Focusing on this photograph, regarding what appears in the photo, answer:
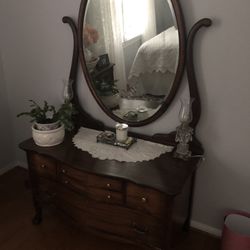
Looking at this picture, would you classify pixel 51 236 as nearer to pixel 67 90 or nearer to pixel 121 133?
pixel 121 133

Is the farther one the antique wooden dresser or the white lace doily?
the white lace doily

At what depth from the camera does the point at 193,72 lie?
1.56m

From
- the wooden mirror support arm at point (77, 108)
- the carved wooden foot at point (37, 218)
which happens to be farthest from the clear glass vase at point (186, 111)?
the carved wooden foot at point (37, 218)

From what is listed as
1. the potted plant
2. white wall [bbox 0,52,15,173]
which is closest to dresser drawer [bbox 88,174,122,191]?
the potted plant

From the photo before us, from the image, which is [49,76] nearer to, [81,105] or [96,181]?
[81,105]

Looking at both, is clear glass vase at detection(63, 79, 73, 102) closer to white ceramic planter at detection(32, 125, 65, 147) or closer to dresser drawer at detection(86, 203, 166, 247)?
white ceramic planter at detection(32, 125, 65, 147)

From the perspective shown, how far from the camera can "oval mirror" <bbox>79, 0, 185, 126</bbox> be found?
155 cm

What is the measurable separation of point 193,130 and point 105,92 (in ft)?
1.99

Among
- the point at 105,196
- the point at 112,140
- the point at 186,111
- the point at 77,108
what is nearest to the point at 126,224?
the point at 105,196

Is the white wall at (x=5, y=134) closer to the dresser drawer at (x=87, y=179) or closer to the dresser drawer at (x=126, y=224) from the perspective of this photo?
the dresser drawer at (x=87, y=179)

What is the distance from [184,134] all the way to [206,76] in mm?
340

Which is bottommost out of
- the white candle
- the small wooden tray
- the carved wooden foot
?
the carved wooden foot

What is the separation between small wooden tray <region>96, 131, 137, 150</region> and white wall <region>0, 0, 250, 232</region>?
5.5 inches

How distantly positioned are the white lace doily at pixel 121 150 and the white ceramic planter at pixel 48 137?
4.0 inches
